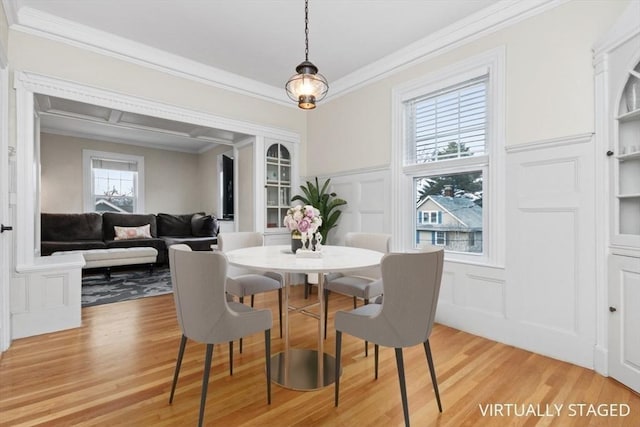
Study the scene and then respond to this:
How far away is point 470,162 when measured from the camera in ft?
9.31

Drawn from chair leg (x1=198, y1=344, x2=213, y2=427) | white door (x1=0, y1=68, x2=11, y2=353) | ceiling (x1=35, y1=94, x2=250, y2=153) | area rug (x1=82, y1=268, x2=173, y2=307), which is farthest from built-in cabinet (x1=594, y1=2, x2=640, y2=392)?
area rug (x1=82, y1=268, x2=173, y2=307)

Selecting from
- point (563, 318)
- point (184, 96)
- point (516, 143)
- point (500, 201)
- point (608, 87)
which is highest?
point (184, 96)

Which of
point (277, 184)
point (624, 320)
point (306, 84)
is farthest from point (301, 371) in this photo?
point (277, 184)

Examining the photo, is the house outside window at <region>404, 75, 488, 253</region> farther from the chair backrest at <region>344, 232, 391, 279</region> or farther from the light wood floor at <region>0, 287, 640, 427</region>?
the light wood floor at <region>0, 287, 640, 427</region>

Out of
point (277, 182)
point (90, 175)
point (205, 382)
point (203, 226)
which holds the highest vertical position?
point (90, 175)

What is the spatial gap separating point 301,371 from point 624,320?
206 cm

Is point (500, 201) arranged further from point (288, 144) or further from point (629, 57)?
point (288, 144)

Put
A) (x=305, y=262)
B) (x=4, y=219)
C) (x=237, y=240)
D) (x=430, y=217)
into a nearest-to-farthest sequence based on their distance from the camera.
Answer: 1. (x=305, y=262)
2. (x=4, y=219)
3. (x=237, y=240)
4. (x=430, y=217)

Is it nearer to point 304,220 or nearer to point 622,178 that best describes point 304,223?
point 304,220

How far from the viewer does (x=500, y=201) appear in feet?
8.47

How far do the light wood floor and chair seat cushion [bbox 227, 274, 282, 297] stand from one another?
447 millimetres

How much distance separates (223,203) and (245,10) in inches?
166

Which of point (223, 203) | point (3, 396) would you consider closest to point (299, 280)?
point (223, 203)

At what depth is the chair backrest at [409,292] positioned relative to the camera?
143 centimetres
